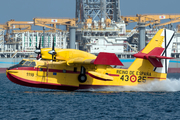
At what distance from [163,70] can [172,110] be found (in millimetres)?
8738

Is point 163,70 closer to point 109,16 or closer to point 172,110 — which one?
point 172,110

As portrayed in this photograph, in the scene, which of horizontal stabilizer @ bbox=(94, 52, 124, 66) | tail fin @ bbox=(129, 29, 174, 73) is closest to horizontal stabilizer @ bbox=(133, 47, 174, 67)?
tail fin @ bbox=(129, 29, 174, 73)

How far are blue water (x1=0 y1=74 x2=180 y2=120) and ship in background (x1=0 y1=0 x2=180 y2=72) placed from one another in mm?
51773

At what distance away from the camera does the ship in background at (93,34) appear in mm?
84750

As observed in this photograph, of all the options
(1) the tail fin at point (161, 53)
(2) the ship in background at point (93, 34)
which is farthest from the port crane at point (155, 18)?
(1) the tail fin at point (161, 53)

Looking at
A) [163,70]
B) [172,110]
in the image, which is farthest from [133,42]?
[172,110]

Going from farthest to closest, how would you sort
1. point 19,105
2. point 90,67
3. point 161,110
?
1. point 90,67
2. point 19,105
3. point 161,110

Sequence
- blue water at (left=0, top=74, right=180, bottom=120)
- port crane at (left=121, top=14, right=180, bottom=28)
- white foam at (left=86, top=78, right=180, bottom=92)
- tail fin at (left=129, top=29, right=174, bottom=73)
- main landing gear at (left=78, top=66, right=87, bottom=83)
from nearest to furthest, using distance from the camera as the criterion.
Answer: blue water at (left=0, top=74, right=180, bottom=120) → main landing gear at (left=78, top=66, right=87, bottom=83) → white foam at (left=86, top=78, right=180, bottom=92) → tail fin at (left=129, top=29, right=174, bottom=73) → port crane at (left=121, top=14, right=180, bottom=28)

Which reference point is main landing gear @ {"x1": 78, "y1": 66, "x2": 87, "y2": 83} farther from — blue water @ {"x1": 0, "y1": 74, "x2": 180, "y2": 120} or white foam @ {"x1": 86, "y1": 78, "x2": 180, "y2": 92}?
white foam @ {"x1": 86, "y1": 78, "x2": 180, "y2": 92}

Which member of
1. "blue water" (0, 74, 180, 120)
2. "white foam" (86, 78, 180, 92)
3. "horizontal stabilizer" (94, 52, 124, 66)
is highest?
"horizontal stabilizer" (94, 52, 124, 66)

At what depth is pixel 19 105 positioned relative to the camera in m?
25.3

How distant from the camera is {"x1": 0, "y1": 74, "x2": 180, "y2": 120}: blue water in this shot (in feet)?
70.3

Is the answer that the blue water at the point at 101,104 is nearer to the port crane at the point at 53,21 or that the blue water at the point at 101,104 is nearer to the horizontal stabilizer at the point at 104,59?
the horizontal stabilizer at the point at 104,59

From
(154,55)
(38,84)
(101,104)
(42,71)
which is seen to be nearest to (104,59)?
(101,104)
